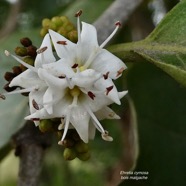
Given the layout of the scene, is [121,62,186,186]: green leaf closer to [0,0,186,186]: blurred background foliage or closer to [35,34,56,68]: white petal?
[0,0,186,186]: blurred background foliage

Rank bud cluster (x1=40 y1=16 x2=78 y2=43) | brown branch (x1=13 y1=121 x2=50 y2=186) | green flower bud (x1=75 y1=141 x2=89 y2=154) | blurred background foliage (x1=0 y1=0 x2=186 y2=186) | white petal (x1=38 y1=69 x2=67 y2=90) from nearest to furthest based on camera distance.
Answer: white petal (x1=38 y1=69 x2=67 y2=90) → green flower bud (x1=75 y1=141 x2=89 y2=154) → bud cluster (x1=40 y1=16 x2=78 y2=43) → brown branch (x1=13 y1=121 x2=50 y2=186) → blurred background foliage (x1=0 y1=0 x2=186 y2=186)

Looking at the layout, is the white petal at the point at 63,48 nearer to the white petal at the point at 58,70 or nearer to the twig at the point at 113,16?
the white petal at the point at 58,70

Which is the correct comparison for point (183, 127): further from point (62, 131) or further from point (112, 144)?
point (112, 144)

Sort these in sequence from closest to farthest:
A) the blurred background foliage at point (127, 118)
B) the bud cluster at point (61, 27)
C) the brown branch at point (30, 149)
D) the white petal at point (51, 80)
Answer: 1. the white petal at point (51, 80)
2. the bud cluster at point (61, 27)
3. the brown branch at point (30, 149)
4. the blurred background foliage at point (127, 118)

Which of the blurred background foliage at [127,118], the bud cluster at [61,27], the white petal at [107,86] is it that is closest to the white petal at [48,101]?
the white petal at [107,86]

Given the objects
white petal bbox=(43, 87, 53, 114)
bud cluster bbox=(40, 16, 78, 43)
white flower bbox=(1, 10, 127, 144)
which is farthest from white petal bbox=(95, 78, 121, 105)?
bud cluster bbox=(40, 16, 78, 43)

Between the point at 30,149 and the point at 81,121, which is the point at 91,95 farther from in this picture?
the point at 30,149
